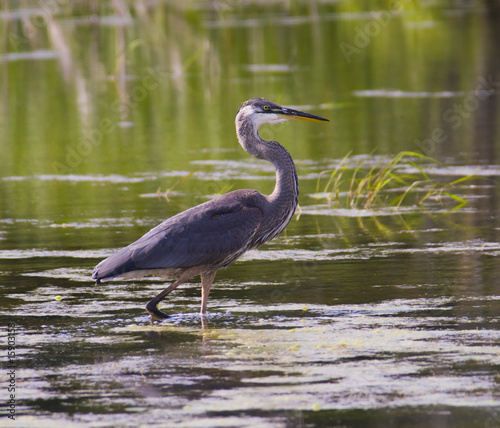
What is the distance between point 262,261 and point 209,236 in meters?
1.71

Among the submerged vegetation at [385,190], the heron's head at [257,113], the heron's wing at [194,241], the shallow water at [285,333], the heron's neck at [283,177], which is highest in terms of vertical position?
the heron's head at [257,113]

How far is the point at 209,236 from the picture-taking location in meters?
7.94

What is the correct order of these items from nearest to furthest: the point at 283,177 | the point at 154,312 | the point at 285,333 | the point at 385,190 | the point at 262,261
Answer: the point at 285,333 → the point at 154,312 → the point at 283,177 → the point at 262,261 → the point at 385,190

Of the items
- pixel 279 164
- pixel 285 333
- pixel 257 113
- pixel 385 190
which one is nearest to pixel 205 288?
pixel 285 333

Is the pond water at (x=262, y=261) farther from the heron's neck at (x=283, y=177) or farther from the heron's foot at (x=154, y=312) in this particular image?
the heron's neck at (x=283, y=177)

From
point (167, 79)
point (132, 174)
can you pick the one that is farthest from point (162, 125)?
point (167, 79)

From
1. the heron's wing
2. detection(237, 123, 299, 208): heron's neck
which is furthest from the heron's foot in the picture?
detection(237, 123, 299, 208): heron's neck

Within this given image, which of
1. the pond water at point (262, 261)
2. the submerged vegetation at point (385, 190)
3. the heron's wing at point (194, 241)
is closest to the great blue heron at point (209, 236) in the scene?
the heron's wing at point (194, 241)

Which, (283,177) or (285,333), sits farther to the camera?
(283,177)

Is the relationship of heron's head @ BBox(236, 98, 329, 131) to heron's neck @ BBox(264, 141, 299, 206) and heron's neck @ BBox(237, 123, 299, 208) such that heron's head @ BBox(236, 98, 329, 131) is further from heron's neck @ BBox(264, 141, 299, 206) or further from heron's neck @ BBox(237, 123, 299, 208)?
heron's neck @ BBox(264, 141, 299, 206)

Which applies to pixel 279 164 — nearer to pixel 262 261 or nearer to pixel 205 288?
pixel 205 288

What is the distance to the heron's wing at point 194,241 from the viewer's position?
7.73m

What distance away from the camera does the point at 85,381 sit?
6234mm

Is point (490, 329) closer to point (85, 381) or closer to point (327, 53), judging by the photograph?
point (85, 381)
